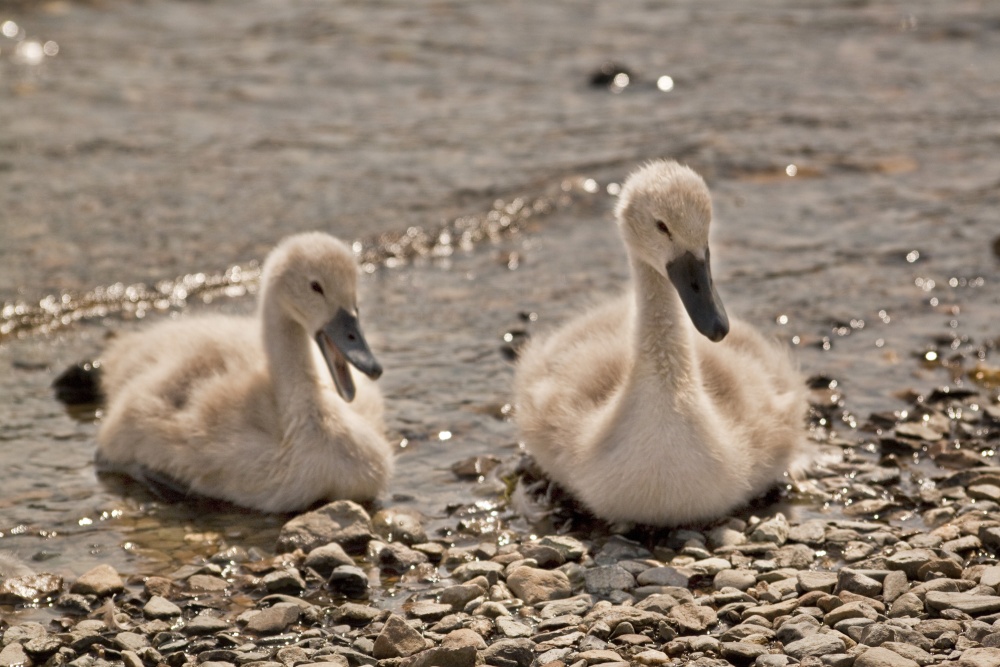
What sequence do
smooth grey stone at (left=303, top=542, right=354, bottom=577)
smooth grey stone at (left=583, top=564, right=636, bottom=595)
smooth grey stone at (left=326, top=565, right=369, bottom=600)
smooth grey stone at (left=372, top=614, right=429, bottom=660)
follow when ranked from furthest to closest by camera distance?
smooth grey stone at (left=303, top=542, right=354, bottom=577)
smooth grey stone at (left=326, top=565, right=369, bottom=600)
smooth grey stone at (left=583, top=564, right=636, bottom=595)
smooth grey stone at (left=372, top=614, right=429, bottom=660)

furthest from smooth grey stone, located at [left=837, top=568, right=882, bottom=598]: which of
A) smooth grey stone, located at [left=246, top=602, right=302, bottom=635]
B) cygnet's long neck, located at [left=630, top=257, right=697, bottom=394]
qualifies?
smooth grey stone, located at [left=246, top=602, right=302, bottom=635]

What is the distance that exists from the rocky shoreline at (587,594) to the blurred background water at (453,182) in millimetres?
428

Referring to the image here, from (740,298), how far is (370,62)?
5900 millimetres

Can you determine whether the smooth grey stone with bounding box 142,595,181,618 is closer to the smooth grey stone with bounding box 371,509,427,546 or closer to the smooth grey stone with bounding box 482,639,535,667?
the smooth grey stone with bounding box 371,509,427,546

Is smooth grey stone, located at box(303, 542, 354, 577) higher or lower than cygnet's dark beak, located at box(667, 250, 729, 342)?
lower

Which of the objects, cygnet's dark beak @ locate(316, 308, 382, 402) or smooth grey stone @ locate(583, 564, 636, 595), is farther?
cygnet's dark beak @ locate(316, 308, 382, 402)

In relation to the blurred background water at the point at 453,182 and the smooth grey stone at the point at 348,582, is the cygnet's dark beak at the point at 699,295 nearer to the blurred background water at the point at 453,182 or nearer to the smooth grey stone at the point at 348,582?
the blurred background water at the point at 453,182

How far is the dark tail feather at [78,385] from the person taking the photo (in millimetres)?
8016

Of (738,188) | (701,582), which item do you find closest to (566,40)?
(738,188)

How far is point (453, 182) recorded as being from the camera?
1116cm

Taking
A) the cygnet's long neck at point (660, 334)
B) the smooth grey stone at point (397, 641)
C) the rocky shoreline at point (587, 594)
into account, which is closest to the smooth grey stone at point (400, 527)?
the rocky shoreline at point (587, 594)

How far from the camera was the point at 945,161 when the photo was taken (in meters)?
11.3

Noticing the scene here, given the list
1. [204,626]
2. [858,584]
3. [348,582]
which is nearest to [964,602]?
[858,584]

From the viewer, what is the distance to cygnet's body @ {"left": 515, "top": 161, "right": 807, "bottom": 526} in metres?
6.46
